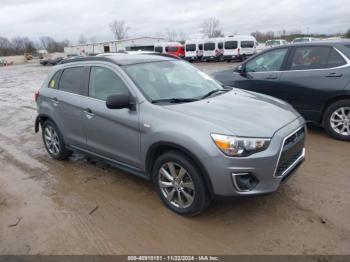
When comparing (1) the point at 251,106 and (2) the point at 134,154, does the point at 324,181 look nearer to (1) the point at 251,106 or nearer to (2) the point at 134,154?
(1) the point at 251,106

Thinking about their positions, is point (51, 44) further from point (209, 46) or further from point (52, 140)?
point (52, 140)

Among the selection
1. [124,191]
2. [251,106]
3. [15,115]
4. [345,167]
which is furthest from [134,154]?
[15,115]

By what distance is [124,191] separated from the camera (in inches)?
171

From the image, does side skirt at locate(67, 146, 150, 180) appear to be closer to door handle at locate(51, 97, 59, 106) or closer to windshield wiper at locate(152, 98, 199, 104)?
door handle at locate(51, 97, 59, 106)

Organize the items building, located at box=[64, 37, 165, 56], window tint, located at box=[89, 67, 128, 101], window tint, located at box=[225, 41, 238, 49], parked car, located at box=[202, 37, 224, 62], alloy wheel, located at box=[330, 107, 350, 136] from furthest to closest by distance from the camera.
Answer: building, located at box=[64, 37, 165, 56] < parked car, located at box=[202, 37, 224, 62] < window tint, located at box=[225, 41, 238, 49] < alloy wheel, located at box=[330, 107, 350, 136] < window tint, located at box=[89, 67, 128, 101]

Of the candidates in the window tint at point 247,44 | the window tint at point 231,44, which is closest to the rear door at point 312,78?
the window tint at point 247,44

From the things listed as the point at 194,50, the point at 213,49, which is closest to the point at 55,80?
the point at 213,49

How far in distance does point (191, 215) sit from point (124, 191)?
116 cm

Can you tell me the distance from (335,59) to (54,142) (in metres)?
5.04

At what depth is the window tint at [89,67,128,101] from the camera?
4.12 meters

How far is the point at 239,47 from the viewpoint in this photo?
34.6 meters

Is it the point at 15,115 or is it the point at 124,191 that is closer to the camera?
the point at 124,191

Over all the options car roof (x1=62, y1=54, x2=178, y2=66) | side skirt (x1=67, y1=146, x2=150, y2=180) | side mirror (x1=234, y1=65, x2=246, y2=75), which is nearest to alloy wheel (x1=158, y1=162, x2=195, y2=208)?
side skirt (x1=67, y1=146, x2=150, y2=180)

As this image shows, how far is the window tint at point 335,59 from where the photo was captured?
18.2 ft
